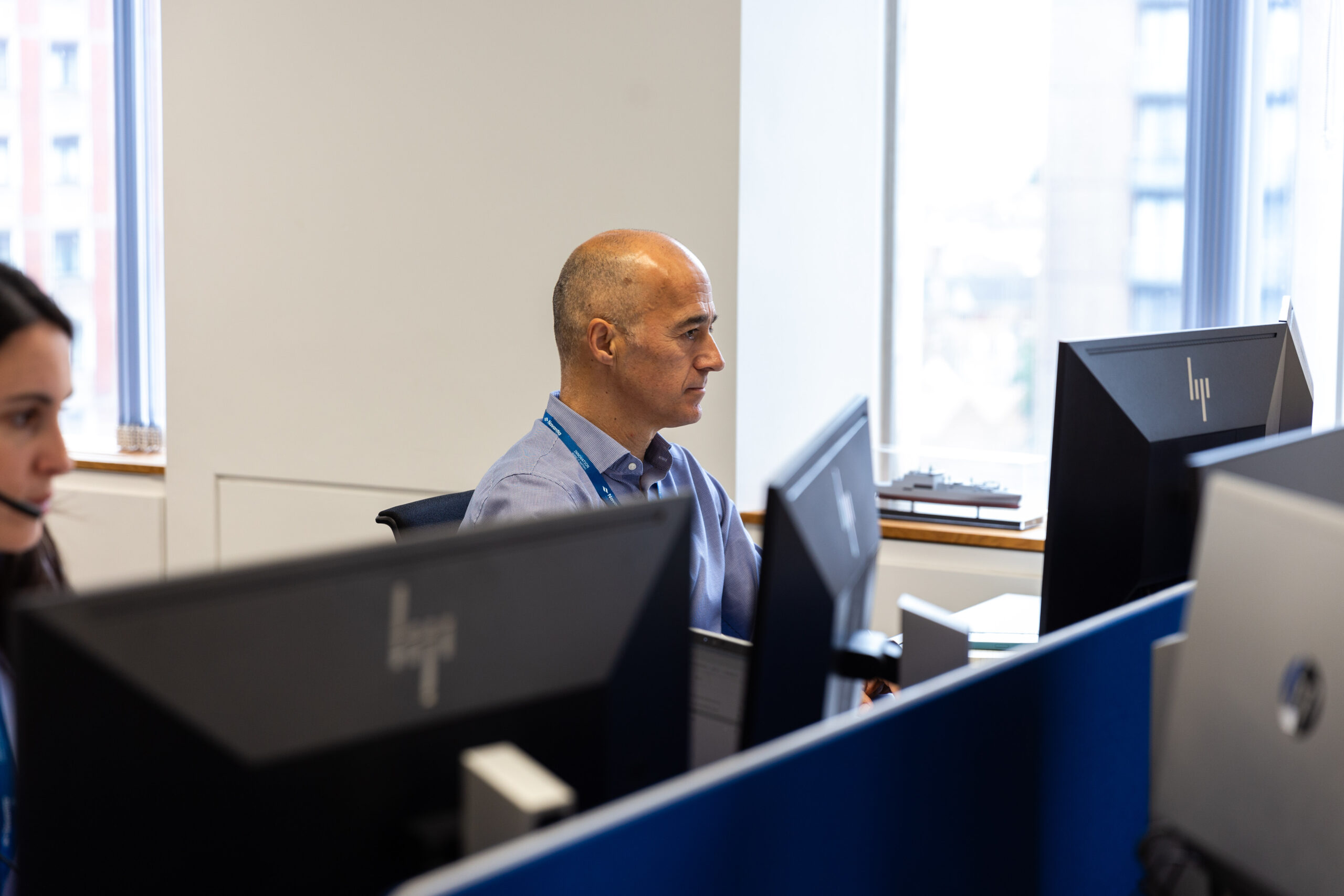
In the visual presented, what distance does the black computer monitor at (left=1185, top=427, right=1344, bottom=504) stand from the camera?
1022 mm

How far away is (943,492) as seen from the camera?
2.93 metres

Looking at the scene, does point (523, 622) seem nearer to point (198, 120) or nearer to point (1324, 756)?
point (1324, 756)

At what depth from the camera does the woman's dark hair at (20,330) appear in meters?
1.16

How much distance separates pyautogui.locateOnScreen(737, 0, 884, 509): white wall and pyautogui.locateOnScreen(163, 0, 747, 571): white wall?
74 millimetres

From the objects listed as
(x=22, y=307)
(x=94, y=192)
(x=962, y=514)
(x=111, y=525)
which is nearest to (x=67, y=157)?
(x=94, y=192)

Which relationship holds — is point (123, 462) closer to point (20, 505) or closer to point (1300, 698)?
point (20, 505)

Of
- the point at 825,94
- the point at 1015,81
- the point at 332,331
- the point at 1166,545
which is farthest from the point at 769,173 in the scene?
the point at 1166,545

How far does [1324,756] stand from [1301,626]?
0.09 meters

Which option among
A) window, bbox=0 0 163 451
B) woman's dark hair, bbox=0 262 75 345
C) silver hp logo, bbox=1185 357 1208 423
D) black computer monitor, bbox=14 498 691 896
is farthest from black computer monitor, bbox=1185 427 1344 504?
window, bbox=0 0 163 451

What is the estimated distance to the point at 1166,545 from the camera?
4.68ft

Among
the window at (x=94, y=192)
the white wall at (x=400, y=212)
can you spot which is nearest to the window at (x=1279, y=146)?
the white wall at (x=400, y=212)

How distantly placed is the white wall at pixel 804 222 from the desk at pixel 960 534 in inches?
12.8

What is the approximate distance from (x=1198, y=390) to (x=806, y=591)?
0.86m

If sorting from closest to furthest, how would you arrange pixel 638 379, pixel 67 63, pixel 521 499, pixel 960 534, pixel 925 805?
pixel 925 805 → pixel 521 499 → pixel 638 379 → pixel 960 534 → pixel 67 63
